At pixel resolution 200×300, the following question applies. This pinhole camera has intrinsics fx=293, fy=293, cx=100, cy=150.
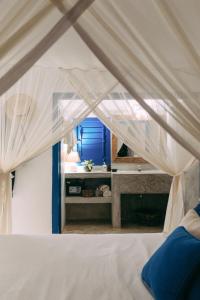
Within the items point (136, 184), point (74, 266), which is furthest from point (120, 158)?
point (74, 266)

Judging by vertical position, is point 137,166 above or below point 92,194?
above

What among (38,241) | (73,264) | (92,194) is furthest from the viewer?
(92,194)

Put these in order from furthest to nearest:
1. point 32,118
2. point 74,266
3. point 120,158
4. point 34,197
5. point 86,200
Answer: point 120,158 → point 86,200 → point 34,197 → point 32,118 → point 74,266

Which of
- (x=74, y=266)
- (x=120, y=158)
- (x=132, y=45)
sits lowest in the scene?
(x=74, y=266)

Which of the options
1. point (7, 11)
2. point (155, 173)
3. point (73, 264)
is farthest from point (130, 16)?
point (155, 173)

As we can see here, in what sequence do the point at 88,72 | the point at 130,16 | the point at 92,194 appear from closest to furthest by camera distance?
the point at 130,16, the point at 88,72, the point at 92,194

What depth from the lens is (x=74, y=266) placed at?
1735 mm

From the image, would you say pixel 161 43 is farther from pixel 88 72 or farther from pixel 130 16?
pixel 88 72

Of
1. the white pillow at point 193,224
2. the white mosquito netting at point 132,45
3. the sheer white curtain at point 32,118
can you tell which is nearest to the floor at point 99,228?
the sheer white curtain at point 32,118

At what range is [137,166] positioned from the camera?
5.14m

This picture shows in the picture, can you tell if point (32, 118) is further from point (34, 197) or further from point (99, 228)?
point (99, 228)

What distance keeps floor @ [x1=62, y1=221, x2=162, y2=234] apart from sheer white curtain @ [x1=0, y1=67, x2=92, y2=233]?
183 centimetres

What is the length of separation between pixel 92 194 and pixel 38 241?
2.92 metres

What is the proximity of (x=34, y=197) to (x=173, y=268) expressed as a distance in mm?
2739
